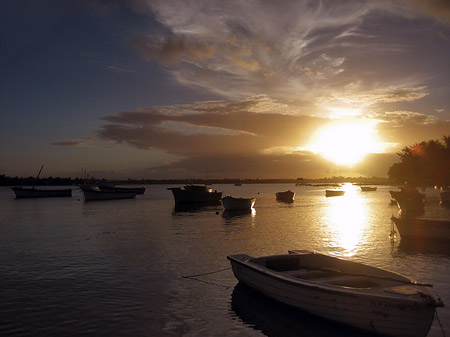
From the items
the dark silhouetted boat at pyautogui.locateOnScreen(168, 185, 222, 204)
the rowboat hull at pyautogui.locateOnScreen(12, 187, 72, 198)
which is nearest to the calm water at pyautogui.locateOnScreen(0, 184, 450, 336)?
the dark silhouetted boat at pyautogui.locateOnScreen(168, 185, 222, 204)

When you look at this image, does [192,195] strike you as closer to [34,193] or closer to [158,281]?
[158,281]

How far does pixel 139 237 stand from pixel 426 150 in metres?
81.4

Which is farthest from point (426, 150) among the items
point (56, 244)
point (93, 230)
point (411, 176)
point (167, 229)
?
point (56, 244)

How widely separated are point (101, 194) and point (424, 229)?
294 feet

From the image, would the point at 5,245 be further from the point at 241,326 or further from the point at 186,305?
the point at 241,326

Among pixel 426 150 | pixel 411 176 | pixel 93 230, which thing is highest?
pixel 426 150

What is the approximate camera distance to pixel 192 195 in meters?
77.9

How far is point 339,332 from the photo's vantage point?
1119 centimetres

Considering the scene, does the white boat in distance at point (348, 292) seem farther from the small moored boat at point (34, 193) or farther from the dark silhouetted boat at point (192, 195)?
the small moored boat at point (34, 193)

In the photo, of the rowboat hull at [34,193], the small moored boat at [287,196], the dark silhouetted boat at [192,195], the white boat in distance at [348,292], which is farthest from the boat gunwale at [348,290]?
the rowboat hull at [34,193]

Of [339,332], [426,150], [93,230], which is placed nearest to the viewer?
[339,332]

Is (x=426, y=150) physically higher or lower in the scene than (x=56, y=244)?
higher

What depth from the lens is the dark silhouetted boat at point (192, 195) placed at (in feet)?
249

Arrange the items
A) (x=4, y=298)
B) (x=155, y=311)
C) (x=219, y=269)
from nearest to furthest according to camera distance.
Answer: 1. (x=155, y=311)
2. (x=4, y=298)
3. (x=219, y=269)
